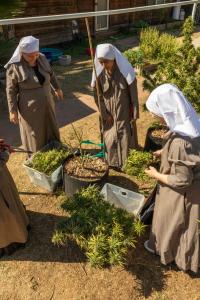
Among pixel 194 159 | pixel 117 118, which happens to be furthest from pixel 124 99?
pixel 194 159

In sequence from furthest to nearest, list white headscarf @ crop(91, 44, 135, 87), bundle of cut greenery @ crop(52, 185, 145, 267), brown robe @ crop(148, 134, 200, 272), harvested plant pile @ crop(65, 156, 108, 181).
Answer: harvested plant pile @ crop(65, 156, 108, 181)
white headscarf @ crop(91, 44, 135, 87)
bundle of cut greenery @ crop(52, 185, 145, 267)
brown robe @ crop(148, 134, 200, 272)

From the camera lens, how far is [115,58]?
3.98m

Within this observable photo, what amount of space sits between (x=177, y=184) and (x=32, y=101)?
2.52 meters

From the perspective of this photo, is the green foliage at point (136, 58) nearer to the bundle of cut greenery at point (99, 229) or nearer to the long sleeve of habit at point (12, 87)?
the long sleeve of habit at point (12, 87)

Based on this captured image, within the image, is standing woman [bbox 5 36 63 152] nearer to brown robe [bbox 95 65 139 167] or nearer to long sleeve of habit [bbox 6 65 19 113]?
long sleeve of habit [bbox 6 65 19 113]

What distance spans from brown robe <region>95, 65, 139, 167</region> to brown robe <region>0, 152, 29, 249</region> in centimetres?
177

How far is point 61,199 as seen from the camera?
436 cm

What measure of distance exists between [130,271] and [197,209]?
1087 mm

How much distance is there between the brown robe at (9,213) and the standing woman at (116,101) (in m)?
1.65

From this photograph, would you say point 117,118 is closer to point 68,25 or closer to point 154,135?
point 154,135

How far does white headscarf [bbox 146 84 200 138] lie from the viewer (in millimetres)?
2521

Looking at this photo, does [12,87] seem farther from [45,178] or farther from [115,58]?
[115,58]

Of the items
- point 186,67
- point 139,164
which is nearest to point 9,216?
point 139,164

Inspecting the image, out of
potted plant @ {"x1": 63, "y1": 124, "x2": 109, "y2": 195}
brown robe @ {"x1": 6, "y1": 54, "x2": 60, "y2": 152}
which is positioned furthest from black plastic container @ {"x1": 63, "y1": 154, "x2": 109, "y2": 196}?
brown robe @ {"x1": 6, "y1": 54, "x2": 60, "y2": 152}
